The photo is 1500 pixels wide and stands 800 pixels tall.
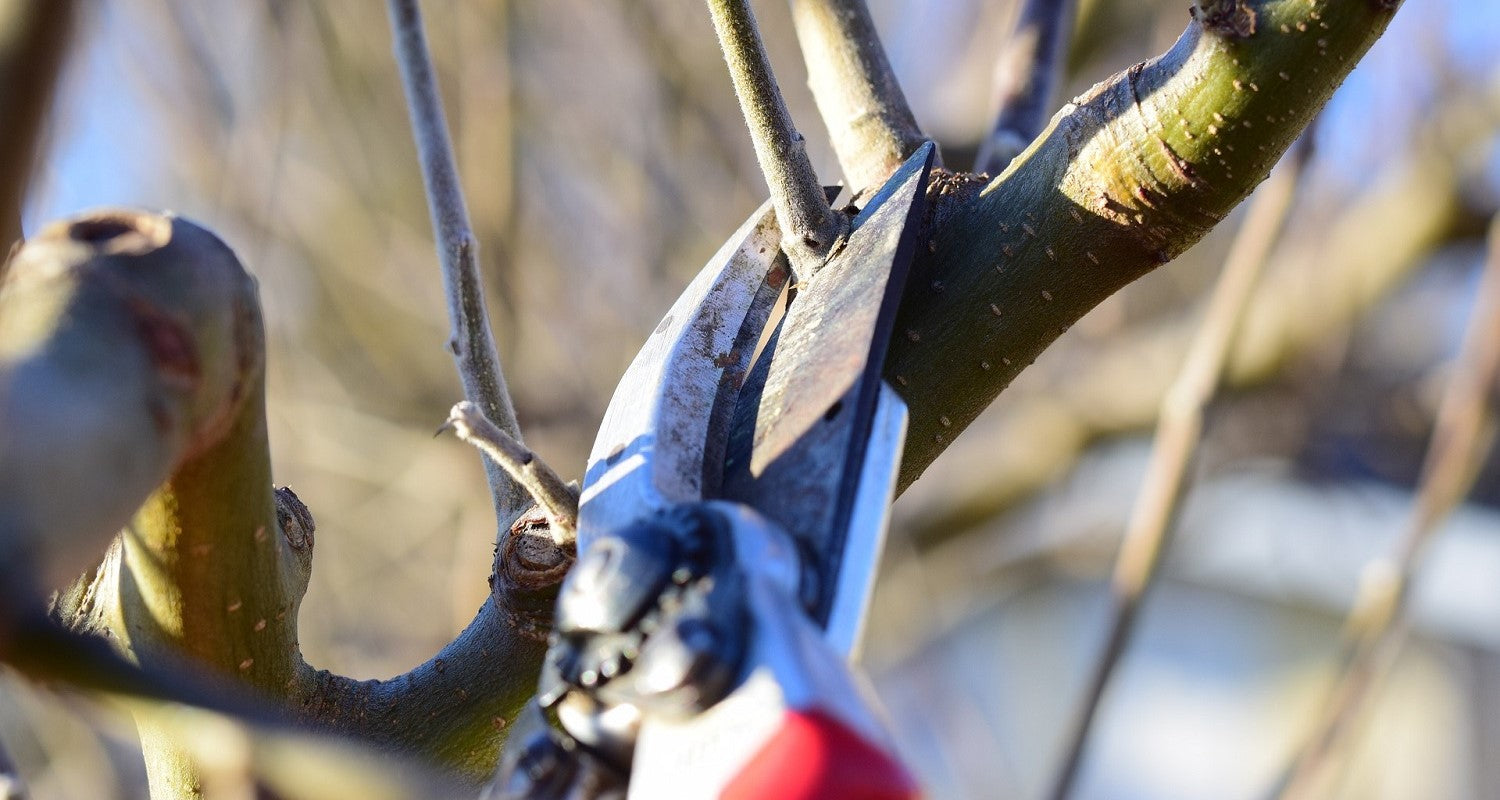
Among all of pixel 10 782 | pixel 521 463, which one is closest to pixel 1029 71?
pixel 521 463

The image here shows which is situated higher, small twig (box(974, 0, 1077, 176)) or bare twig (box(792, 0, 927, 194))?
bare twig (box(792, 0, 927, 194))

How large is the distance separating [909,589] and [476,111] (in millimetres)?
1802

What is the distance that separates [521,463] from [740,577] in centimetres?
21

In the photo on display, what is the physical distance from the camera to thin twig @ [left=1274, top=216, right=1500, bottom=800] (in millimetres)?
1175

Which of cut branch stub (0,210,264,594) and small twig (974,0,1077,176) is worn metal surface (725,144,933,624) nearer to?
cut branch stub (0,210,264,594)

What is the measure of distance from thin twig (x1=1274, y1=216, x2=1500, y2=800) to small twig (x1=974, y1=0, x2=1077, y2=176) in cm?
54

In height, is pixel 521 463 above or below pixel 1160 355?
above

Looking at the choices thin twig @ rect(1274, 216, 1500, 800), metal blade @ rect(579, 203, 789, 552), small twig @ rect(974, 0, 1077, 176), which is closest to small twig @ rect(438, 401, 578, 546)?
metal blade @ rect(579, 203, 789, 552)

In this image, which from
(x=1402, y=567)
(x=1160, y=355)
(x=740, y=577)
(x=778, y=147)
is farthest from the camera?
(x=1160, y=355)

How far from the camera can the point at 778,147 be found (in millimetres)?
653

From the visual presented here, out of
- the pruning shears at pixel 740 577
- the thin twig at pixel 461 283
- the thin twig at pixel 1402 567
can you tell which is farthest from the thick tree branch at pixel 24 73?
the thin twig at pixel 1402 567

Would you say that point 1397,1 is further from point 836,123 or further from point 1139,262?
point 836,123

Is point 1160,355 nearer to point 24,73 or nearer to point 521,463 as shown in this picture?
point 521,463

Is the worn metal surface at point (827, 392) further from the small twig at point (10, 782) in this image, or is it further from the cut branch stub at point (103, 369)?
the small twig at point (10, 782)
